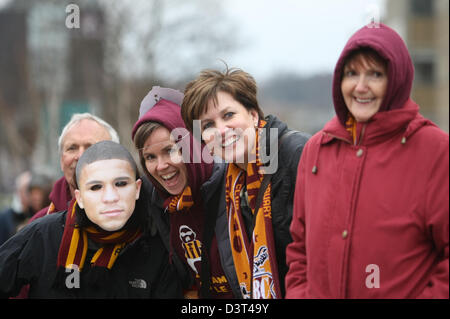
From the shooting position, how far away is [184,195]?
3682 millimetres

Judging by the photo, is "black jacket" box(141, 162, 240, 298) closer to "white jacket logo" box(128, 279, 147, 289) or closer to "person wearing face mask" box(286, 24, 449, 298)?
"white jacket logo" box(128, 279, 147, 289)

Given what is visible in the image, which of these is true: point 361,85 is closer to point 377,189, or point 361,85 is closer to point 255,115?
point 377,189

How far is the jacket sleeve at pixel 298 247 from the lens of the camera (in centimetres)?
293

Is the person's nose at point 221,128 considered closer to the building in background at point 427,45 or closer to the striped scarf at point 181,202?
the striped scarf at point 181,202

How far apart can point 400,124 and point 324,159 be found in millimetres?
403

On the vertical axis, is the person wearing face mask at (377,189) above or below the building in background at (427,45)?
below

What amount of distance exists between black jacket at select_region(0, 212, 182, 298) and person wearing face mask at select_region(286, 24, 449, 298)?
109 centimetres

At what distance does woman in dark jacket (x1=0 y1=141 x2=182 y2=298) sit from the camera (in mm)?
3510

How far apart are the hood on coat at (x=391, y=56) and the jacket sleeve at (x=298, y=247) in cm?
54

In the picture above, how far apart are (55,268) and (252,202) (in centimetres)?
122

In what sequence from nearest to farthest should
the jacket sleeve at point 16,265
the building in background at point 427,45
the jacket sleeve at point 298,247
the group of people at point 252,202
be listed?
the group of people at point 252,202 < the jacket sleeve at point 298,247 < the jacket sleeve at point 16,265 < the building in background at point 427,45

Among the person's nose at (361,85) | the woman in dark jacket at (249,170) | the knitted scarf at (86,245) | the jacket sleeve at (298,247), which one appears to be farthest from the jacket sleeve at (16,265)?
the person's nose at (361,85)

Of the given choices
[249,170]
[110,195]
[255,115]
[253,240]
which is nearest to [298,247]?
[253,240]

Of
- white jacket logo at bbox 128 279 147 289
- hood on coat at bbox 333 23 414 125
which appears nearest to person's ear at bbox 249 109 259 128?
hood on coat at bbox 333 23 414 125
